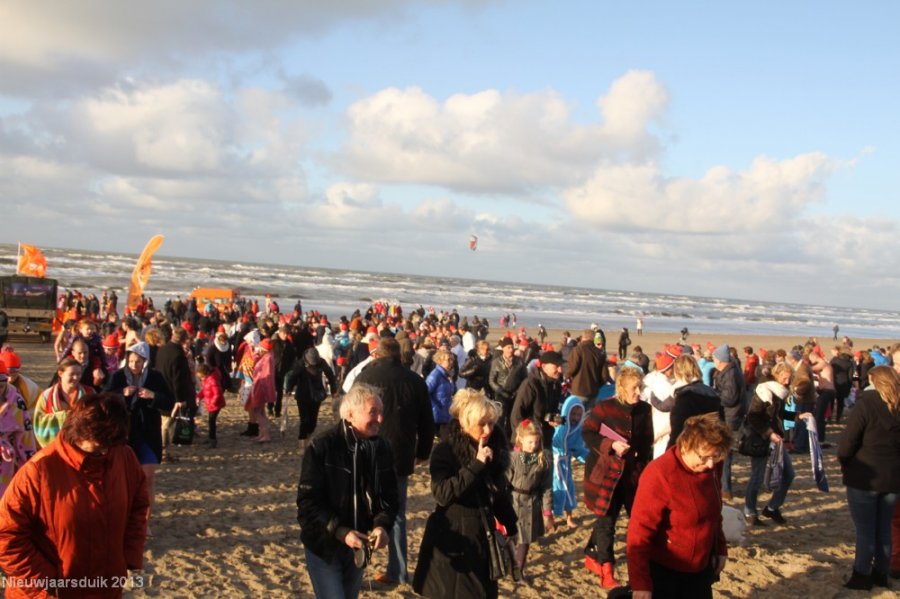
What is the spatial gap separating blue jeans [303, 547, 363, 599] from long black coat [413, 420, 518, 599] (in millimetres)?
406

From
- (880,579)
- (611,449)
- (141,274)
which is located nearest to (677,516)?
(611,449)

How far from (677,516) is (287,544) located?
4.03 meters

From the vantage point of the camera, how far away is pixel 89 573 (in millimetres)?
2969

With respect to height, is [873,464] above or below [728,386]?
below

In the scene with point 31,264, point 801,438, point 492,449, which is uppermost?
point 31,264

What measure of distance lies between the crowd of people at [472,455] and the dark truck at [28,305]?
1405cm

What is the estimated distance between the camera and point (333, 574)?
3441 millimetres

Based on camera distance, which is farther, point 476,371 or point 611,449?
point 476,371

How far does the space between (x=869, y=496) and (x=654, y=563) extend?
2807 mm

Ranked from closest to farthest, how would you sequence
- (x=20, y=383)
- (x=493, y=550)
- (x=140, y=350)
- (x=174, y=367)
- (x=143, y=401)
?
(x=493, y=550) → (x=20, y=383) → (x=143, y=401) → (x=140, y=350) → (x=174, y=367)

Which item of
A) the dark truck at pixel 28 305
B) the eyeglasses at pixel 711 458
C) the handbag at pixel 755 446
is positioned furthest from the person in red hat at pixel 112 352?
the dark truck at pixel 28 305

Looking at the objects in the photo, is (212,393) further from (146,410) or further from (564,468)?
(564,468)

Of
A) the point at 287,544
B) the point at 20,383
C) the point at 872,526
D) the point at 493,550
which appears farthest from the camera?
the point at 287,544

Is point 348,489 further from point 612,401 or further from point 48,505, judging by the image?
point 612,401
